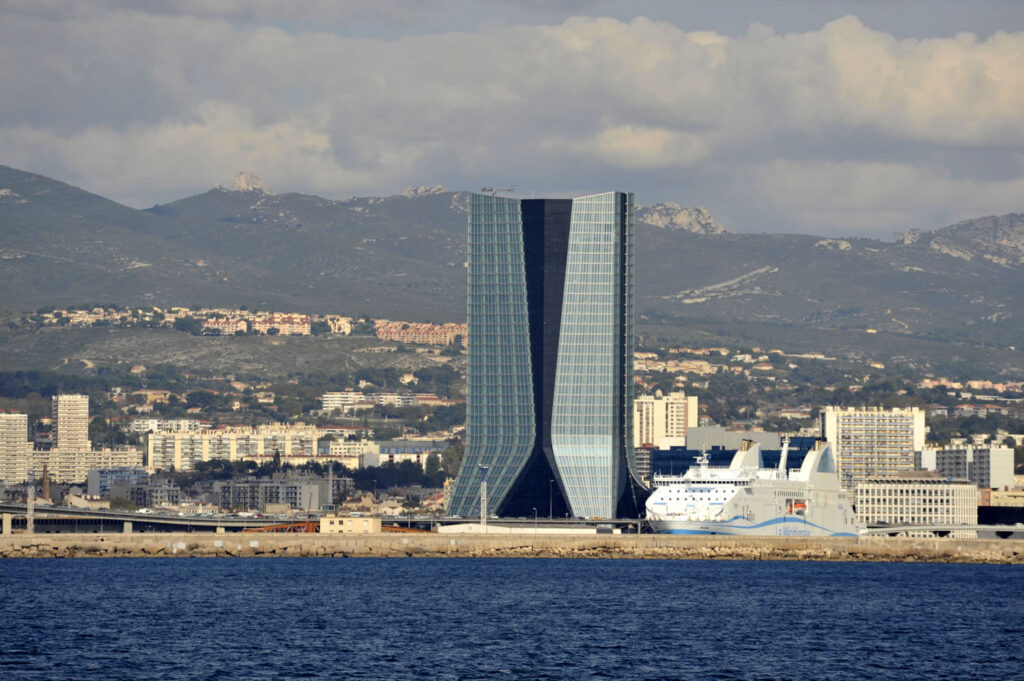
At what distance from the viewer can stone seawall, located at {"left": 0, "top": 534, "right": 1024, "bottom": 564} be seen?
170500 millimetres

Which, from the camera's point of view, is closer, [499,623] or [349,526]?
[499,623]

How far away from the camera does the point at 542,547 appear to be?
177875mm

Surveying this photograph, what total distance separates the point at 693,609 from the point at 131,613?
30831 millimetres

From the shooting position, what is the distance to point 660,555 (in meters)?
178

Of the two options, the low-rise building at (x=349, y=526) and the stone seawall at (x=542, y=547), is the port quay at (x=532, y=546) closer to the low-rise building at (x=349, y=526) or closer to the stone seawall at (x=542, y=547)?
the stone seawall at (x=542, y=547)

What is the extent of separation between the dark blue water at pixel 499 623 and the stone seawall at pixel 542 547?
14373 millimetres

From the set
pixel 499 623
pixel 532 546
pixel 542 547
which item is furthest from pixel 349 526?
pixel 499 623

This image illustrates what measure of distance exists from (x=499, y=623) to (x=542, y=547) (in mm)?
73280

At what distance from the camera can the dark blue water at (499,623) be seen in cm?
8562

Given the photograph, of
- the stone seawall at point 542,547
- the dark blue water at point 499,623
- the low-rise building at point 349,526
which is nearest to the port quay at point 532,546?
the stone seawall at point 542,547

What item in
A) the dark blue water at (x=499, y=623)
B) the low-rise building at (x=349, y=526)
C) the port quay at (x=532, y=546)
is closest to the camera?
the dark blue water at (x=499, y=623)

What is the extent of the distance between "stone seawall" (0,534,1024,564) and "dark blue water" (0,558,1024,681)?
47.2ft

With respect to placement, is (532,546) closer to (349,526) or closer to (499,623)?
(349,526)

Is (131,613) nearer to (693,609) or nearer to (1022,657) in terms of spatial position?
(693,609)
